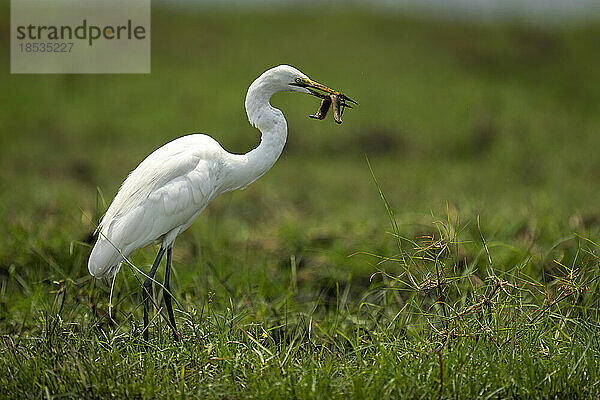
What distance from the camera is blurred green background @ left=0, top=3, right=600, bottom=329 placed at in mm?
4531

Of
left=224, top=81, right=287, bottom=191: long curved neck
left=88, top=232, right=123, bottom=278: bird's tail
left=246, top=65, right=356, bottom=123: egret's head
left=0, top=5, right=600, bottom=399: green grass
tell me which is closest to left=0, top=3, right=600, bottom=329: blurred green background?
left=0, top=5, right=600, bottom=399: green grass

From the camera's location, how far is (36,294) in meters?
3.60

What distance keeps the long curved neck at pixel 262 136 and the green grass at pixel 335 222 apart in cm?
57

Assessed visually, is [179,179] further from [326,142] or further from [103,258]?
[326,142]

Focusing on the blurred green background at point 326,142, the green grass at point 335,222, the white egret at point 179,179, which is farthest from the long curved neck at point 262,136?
the blurred green background at point 326,142

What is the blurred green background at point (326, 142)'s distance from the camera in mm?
4531

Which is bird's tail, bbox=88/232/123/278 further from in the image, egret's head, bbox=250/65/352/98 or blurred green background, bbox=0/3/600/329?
Answer: egret's head, bbox=250/65/352/98

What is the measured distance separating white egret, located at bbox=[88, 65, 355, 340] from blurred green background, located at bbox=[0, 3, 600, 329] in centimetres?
63

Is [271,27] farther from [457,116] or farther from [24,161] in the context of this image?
[24,161]

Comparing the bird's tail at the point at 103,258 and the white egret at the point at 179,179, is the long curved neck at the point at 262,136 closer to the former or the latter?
the white egret at the point at 179,179

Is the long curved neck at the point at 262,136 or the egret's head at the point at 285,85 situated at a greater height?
the egret's head at the point at 285,85

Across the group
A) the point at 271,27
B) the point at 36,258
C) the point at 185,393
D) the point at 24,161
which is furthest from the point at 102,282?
the point at 271,27

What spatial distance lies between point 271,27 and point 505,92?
398cm

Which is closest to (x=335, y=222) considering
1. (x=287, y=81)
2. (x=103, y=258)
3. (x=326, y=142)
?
(x=287, y=81)
